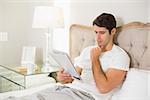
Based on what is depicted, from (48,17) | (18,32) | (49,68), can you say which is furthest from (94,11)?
(18,32)

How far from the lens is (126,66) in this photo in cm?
167

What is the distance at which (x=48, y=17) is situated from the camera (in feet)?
7.97

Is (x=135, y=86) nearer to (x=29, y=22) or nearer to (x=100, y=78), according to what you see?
(x=100, y=78)

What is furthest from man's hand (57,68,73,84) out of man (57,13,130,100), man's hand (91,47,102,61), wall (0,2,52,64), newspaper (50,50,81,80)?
wall (0,2,52,64)

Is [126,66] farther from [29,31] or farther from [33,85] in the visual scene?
[29,31]

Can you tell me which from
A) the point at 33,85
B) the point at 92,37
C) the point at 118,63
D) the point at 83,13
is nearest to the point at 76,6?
the point at 83,13

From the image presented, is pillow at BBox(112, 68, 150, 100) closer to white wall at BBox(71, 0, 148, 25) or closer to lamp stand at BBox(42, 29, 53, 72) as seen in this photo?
white wall at BBox(71, 0, 148, 25)

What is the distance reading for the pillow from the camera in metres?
1.56

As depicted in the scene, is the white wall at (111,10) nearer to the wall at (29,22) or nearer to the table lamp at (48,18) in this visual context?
the wall at (29,22)

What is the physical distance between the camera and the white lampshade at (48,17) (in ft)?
7.96

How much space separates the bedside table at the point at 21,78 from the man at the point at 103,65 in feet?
1.69

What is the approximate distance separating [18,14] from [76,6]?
2.89 ft

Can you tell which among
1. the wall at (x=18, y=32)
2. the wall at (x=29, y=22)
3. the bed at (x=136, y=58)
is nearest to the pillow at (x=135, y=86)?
the bed at (x=136, y=58)

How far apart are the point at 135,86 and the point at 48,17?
1192mm
